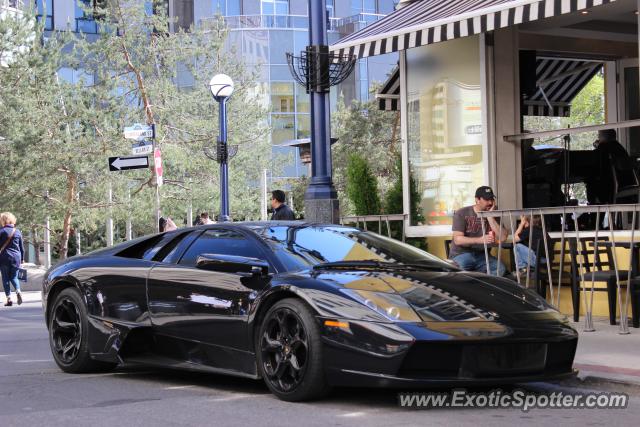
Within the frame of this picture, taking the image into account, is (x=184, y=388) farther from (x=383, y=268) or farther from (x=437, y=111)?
(x=437, y=111)

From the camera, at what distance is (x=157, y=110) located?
31.9 meters

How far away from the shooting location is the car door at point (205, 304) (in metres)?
7.03

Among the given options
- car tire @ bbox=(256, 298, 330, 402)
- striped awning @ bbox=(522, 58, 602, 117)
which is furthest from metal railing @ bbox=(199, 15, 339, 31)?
car tire @ bbox=(256, 298, 330, 402)

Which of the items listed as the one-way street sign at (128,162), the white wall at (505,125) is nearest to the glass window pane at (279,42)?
the one-way street sign at (128,162)

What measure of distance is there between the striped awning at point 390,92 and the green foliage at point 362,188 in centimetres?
305

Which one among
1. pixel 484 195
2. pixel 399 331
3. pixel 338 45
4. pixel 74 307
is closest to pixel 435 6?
pixel 338 45

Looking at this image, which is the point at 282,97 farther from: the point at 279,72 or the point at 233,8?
the point at 233,8

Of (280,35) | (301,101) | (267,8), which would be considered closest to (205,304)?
(280,35)

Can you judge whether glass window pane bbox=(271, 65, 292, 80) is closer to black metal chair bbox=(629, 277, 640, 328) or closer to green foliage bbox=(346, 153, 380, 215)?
green foliage bbox=(346, 153, 380, 215)

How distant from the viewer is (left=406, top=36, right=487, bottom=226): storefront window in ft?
44.5

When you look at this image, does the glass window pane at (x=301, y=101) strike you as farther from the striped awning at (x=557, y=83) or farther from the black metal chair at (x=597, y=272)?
the black metal chair at (x=597, y=272)

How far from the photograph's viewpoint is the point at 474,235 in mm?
11484

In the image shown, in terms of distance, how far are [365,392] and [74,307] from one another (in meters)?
2.83

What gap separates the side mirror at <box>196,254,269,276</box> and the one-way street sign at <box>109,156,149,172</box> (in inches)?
442
